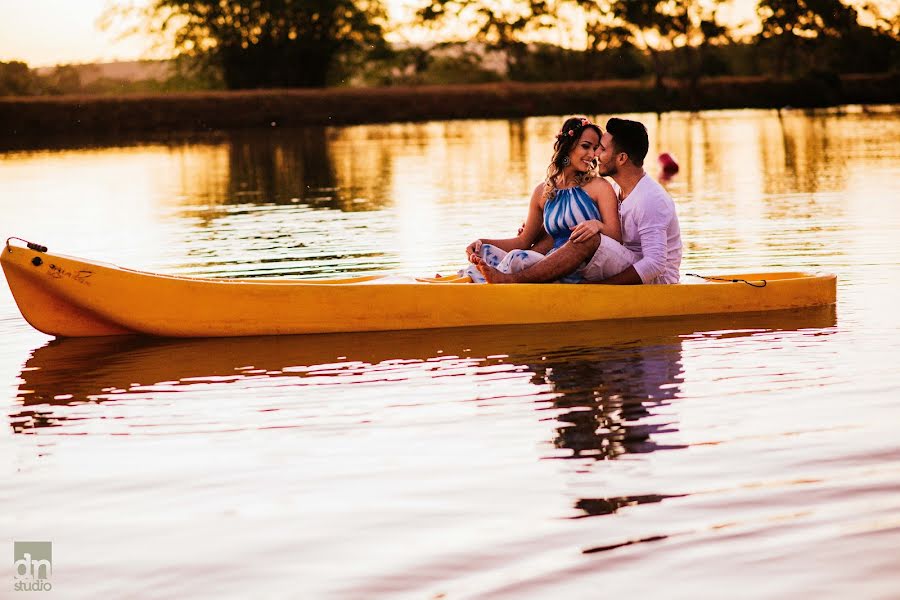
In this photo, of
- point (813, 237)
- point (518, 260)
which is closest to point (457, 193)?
point (813, 237)

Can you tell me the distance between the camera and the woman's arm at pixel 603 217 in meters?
7.87

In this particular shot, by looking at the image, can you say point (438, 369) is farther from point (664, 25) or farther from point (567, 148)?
point (664, 25)

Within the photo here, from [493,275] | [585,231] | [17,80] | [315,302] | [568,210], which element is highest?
[17,80]

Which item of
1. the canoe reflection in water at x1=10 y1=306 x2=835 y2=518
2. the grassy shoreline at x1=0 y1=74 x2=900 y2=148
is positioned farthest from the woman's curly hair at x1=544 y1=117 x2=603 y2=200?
the grassy shoreline at x1=0 y1=74 x2=900 y2=148

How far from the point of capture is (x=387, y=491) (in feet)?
16.0

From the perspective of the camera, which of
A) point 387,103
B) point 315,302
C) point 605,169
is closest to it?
point 605,169

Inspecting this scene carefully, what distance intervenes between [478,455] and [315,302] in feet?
9.77

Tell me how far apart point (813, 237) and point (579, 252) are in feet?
17.1

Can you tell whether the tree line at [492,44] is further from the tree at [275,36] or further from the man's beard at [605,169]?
the man's beard at [605,169]

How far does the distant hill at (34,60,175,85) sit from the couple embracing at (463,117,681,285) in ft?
202

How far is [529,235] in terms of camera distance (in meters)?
8.36

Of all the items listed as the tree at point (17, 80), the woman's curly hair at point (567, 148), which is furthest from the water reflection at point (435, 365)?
the tree at point (17, 80)

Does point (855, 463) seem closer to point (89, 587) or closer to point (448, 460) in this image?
point (448, 460)

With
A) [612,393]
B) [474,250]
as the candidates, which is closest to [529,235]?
[474,250]
